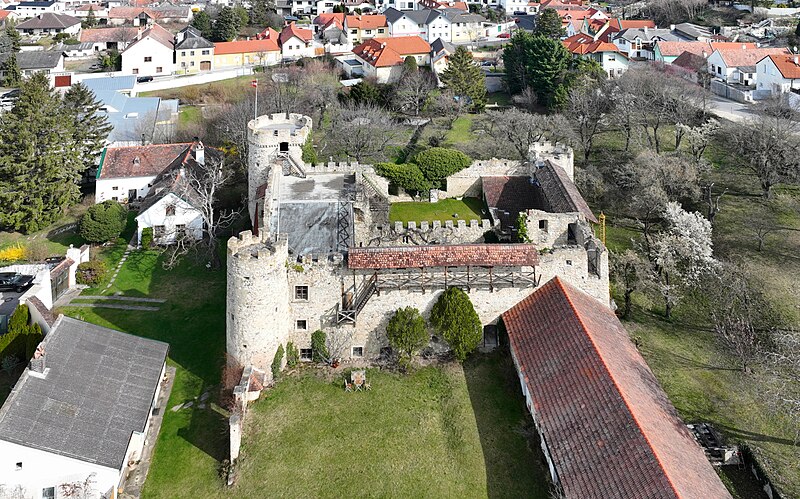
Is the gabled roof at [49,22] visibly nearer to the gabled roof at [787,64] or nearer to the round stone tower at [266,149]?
the round stone tower at [266,149]

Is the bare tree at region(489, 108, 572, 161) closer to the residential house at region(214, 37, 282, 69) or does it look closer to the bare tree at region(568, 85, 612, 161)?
the bare tree at region(568, 85, 612, 161)

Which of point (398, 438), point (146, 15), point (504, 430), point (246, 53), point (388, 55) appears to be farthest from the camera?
point (146, 15)

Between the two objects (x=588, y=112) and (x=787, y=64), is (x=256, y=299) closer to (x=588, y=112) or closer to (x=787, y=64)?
(x=588, y=112)

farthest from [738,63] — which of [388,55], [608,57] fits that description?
[388,55]

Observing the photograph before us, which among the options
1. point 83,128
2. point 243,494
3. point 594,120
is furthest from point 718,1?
point 243,494

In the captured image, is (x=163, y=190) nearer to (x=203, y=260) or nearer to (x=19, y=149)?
(x=203, y=260)

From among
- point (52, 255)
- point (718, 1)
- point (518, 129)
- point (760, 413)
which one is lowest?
point (52, 255)
